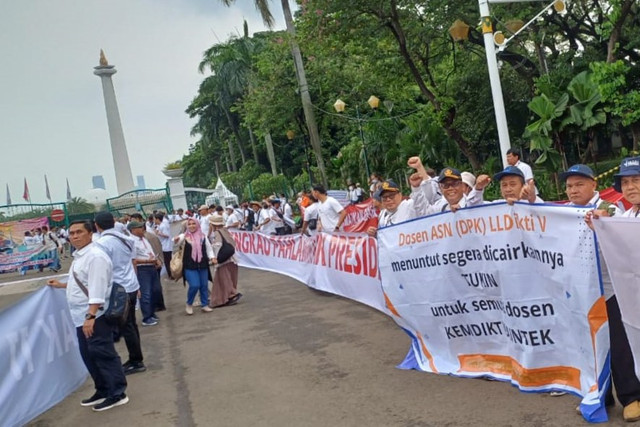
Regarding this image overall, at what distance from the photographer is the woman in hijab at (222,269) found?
10.8 metres

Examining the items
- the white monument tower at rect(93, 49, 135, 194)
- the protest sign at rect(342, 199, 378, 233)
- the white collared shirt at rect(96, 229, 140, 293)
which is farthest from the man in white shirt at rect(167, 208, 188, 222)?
the white monument tower at rect(93, 49, 135, 194)

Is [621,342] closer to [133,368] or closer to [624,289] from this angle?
[624,289]

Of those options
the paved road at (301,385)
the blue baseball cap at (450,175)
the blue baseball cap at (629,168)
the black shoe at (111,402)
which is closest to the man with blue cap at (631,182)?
the blue baseball cap at (629,168)

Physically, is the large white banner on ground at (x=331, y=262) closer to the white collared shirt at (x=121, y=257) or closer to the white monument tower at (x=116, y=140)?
the white collared shirt at (x=121, y=257)

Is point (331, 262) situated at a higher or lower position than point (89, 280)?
lower

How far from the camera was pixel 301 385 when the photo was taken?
6109mm

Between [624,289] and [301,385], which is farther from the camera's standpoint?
[301,385]

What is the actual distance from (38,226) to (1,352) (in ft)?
87.3

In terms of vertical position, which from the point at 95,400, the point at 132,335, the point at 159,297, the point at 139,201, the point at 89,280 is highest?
the point at 139,201

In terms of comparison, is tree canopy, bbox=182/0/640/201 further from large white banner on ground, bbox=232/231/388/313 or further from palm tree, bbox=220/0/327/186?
large white banner on ground, bbox=232/231/388/313

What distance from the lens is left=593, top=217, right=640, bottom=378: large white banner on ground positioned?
3.96m

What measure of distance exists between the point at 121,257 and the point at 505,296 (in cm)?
439

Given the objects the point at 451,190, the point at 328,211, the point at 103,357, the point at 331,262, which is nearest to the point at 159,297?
the point at 331,262

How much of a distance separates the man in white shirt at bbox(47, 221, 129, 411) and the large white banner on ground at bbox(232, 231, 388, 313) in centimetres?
357
